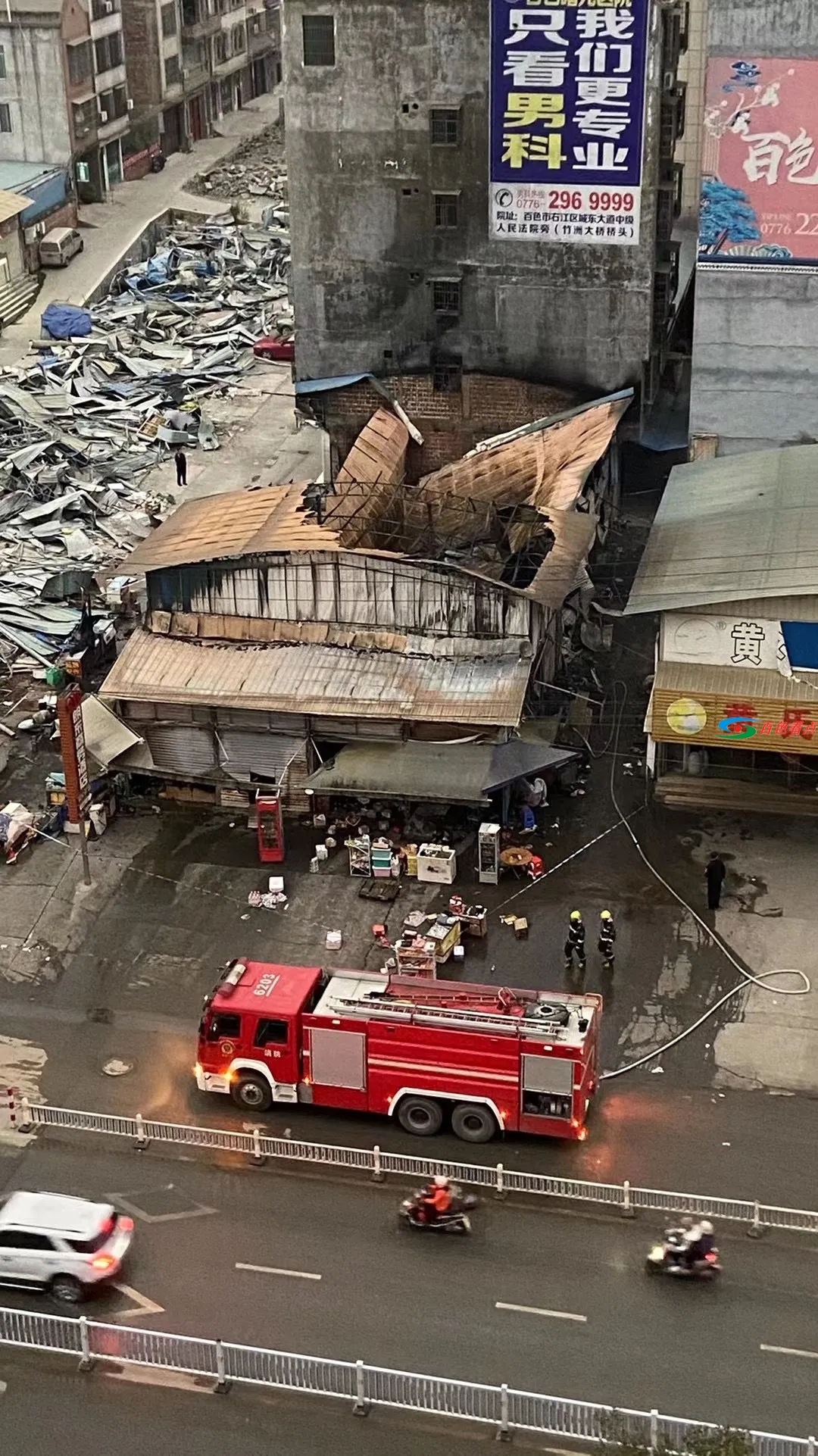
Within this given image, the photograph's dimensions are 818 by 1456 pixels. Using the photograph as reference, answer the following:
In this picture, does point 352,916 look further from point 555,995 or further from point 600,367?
point 600,367

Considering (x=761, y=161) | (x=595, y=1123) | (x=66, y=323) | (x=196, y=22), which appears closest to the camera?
(x=595, y=1123)

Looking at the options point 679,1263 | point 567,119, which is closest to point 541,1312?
point 679,1263

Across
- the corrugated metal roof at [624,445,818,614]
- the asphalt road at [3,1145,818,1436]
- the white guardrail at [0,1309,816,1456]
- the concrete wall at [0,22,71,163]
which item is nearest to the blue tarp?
the concrete wall at [0,22,71,163]

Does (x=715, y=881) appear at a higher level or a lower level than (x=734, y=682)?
lower

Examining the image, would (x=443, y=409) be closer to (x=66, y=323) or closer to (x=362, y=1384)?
(x=66, y=323)

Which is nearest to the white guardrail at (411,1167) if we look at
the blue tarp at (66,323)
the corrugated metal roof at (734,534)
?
the corrugated metal roof at (734,534)

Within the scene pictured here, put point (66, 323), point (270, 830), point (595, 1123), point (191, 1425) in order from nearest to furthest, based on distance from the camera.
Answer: point (191, 1425), point (595, 1123), point (270, 830), point (66, 323)

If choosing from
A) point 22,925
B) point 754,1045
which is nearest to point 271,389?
point 22,925

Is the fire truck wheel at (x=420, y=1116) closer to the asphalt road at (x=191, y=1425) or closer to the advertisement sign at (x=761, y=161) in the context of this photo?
the asphalt road at (x=191, y=1425)
